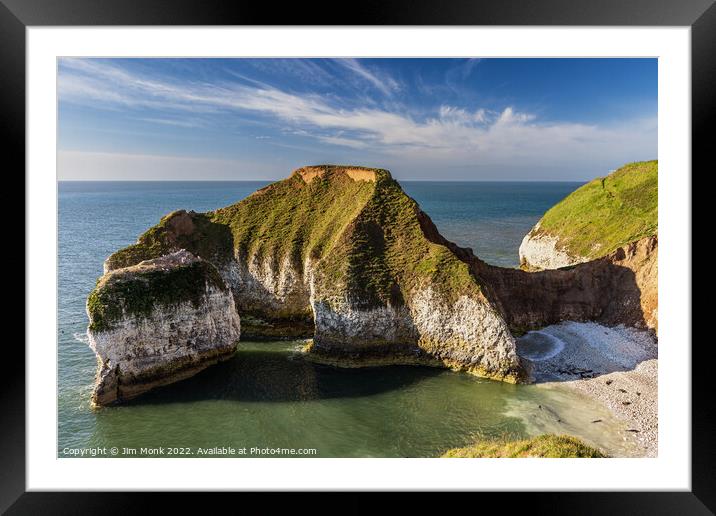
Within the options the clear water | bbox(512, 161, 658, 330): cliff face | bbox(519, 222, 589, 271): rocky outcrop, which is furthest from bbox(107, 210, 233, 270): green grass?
bbox(519, 222, 589, 271): rocky outcrop

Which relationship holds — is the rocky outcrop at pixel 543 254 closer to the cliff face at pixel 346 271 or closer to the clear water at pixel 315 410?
the cliff face at pixel 346 271

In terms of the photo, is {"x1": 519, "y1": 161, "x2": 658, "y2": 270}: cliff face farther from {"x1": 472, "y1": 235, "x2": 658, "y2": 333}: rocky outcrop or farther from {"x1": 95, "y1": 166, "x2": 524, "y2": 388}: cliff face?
{"x1": 95, "y1": 166, "x2": 524, "y2": 388}: cliff face

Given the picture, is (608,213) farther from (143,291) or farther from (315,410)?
(143,291)

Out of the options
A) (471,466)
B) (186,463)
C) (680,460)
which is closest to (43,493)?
(186,463)
